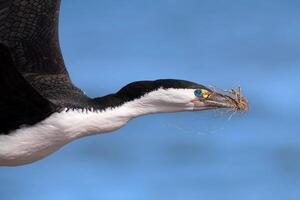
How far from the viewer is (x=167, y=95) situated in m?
9.66

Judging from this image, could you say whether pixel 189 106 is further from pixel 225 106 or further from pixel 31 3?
pixel 31 3

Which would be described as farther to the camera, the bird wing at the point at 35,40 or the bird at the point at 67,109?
the bird wing at the point at 35,40

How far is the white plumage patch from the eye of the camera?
9695 mm

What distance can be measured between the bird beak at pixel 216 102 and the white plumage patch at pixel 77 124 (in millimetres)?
94

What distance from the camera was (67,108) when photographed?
9797 mm

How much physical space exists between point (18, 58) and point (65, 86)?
689 mm

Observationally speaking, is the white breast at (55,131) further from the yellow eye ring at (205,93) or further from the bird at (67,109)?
the yellow eye ring at (205,93)

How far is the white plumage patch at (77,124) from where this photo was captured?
9.70 metres

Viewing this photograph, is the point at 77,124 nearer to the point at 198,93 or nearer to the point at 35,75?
the point at 198,93

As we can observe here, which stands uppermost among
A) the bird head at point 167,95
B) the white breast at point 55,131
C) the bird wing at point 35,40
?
the bird wing at point 35,40

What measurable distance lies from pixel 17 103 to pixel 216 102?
72.5 inches

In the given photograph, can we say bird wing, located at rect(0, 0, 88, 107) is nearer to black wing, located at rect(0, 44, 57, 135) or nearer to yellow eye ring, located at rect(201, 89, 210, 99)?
black wing, located at rect(0, 44, 57, 135)

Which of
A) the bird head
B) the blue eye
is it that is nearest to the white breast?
the bird head

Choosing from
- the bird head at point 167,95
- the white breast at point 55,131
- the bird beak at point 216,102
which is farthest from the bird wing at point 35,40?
the bird beak at point 216,102
